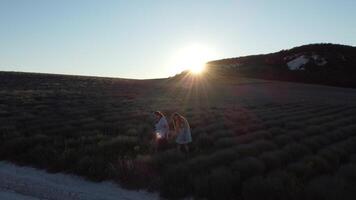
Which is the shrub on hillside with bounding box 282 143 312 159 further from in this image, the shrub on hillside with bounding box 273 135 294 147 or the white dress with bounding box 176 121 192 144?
the white dress with bounding box 176 121 192 144

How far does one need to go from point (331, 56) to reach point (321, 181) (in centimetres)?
8202

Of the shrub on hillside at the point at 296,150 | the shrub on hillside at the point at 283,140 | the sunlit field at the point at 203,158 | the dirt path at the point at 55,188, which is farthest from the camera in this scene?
the shrub on hillside at the point at 283,140

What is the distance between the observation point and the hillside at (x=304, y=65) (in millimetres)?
74781

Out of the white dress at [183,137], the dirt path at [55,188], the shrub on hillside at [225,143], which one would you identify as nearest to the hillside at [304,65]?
the shrub on hillside at [225,143]

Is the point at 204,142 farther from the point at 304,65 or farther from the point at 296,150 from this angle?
the point at 304,65

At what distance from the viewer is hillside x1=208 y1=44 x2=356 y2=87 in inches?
2944

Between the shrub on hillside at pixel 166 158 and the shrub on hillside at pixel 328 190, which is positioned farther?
the shrub on hillside at pixel 166 158

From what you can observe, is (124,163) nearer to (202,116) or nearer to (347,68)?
(202,116)

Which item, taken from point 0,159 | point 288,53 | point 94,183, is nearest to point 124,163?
point 94,183

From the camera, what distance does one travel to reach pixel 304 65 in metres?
83.2

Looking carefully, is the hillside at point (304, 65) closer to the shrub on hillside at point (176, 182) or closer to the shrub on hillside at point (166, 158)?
the shrub on hillside at point (166, 158)

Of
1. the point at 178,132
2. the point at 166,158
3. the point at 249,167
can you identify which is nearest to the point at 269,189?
the point at 249,167

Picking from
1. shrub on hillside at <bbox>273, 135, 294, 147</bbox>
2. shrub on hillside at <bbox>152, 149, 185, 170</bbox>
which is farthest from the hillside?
shrub on hillside at <bbox>152, 149, 185, 170</bbox>

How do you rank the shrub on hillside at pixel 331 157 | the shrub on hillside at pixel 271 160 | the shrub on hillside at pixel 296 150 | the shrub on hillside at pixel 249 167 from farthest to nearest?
1. the shrub on hillside at pixel 296 150
2. the shrub on hillside at pixel 331 157
3. the shrub on hillside at pixel 271 160
4. the shrub on hillside at pixel 249 167
